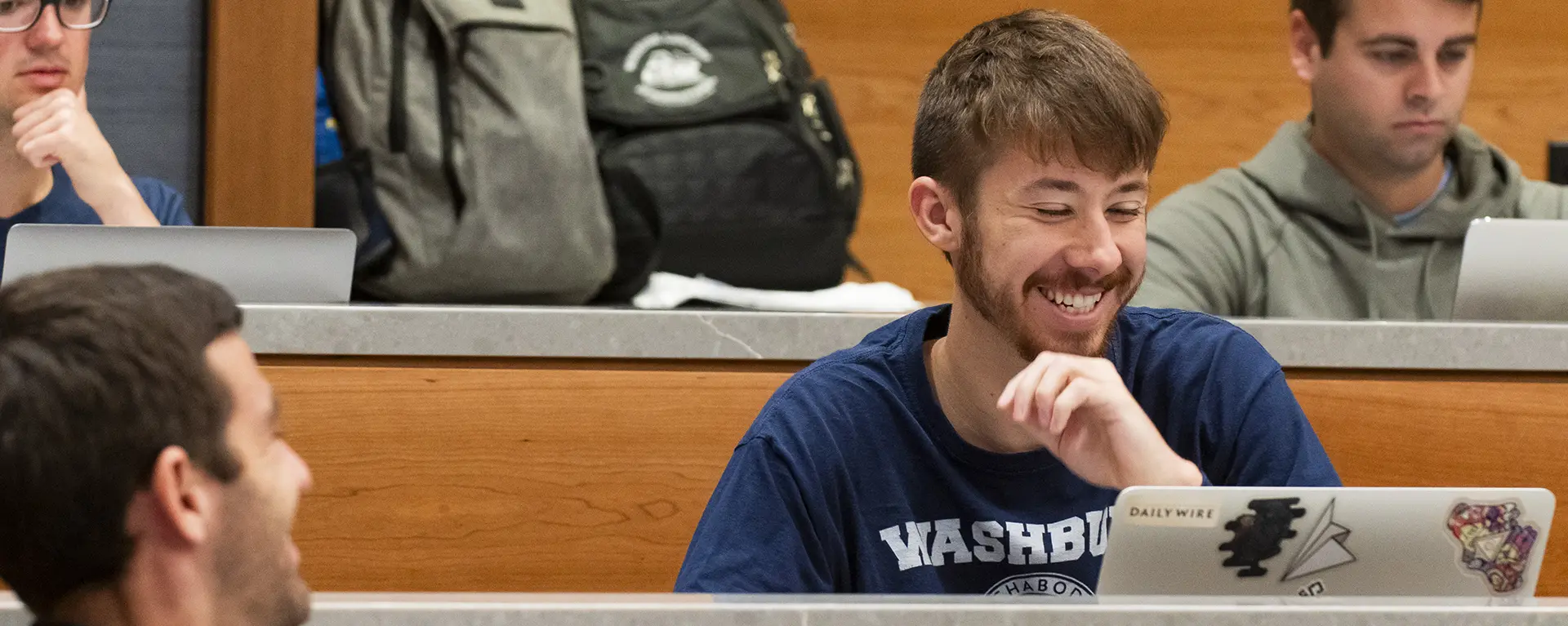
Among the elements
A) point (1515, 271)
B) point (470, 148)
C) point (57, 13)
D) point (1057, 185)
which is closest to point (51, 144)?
point (57, 13)

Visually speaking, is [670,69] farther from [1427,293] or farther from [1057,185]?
[1427,293]

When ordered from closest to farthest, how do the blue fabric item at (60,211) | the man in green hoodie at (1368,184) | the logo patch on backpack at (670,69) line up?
the blue fabric item at (60,211)
the logo patch on backpack at (670,69)
the man in green hoodie at (1368,184)

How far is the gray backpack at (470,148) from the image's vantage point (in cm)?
179

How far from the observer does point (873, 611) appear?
720mm

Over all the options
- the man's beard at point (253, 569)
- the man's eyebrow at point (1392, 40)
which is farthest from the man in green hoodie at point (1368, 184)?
the man's beard at point (253, 569)

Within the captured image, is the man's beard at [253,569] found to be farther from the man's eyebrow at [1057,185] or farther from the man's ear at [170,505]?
the man's eyebrow at [1057,185]

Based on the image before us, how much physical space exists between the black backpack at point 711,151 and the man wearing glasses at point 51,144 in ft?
1.61

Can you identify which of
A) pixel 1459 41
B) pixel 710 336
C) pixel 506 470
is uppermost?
pixel 1459 41

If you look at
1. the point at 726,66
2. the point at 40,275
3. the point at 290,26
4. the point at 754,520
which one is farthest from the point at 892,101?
the point at 40,275

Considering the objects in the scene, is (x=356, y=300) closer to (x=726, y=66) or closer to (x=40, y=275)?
Result: (x=726, y=66)

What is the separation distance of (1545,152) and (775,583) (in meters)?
2.16

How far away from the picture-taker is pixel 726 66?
1.95 meters

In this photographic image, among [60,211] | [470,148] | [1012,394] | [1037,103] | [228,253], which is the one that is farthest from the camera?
[470,148]

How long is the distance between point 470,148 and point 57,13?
0.43 meters
